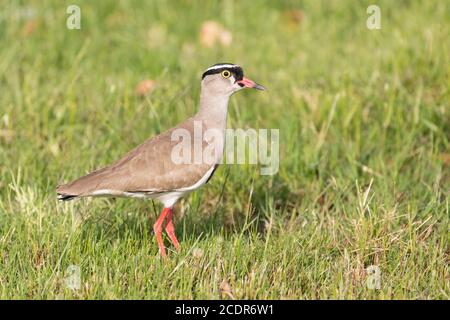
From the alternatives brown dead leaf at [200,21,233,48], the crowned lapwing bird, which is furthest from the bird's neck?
brown dead leaf at [200,21,233,48]

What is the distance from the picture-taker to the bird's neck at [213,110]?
5.18 m

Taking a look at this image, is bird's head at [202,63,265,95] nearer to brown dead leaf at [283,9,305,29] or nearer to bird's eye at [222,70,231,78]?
bird's eye at [222,70,231,78]

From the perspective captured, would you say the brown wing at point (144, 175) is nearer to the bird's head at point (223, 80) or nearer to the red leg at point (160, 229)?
the red leg at point (160, 229)

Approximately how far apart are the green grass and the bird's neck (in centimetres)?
58

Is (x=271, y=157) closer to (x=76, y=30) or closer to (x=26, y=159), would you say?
(x=26, y=159)

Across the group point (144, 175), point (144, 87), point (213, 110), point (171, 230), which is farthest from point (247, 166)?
point (144, 87)

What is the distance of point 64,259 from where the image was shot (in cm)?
470

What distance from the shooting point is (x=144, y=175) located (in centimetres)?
486

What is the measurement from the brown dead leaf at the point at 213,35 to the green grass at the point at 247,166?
9 cm

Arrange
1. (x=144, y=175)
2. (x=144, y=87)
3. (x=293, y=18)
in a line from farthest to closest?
(x=293, y=18)
(x=144, y=87)
(x=144, y=175)

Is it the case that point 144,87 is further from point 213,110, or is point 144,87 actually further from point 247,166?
point 213,110

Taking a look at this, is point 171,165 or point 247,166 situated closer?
point 171,165

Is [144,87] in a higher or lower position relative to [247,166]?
higher

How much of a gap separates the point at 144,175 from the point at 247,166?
1.22 m
